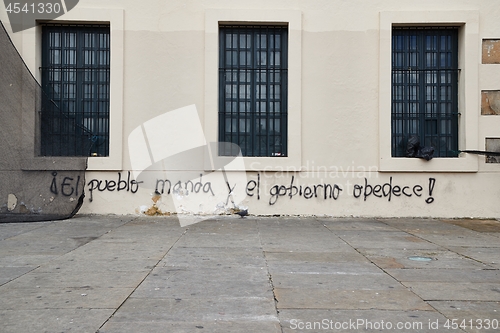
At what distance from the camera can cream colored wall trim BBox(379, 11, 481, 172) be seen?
32.5 feet

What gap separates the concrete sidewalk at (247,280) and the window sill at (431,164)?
1.86 m

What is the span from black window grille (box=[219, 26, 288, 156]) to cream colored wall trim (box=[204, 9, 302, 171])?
296 mm

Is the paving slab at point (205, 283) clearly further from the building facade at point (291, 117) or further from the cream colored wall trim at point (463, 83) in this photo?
the cream colored wall trim at point (463, 83)

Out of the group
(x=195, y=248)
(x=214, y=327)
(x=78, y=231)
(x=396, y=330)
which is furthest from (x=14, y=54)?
(x=396, y=330)

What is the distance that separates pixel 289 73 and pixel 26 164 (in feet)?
19.0

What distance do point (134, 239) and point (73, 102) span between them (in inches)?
174

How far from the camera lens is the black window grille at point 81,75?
10172 mm

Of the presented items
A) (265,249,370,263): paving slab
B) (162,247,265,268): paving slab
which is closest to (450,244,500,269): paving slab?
(265,249,370,263): paving slab

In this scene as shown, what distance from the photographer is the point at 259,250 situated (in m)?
6.48

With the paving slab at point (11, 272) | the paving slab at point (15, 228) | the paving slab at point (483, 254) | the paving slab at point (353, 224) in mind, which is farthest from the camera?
the paving slab at point (353, 224)

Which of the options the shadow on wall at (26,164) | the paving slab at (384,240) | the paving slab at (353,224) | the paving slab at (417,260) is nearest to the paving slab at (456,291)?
the paving slab at (417,260)

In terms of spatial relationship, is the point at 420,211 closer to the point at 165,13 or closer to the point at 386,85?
the point at 386,85

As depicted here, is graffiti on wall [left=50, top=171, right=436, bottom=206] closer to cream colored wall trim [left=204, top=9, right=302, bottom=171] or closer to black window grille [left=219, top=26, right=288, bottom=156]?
cream colored wall trim [left=204, top=9, right=302, bottom=171]

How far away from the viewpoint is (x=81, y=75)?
10188 mm
